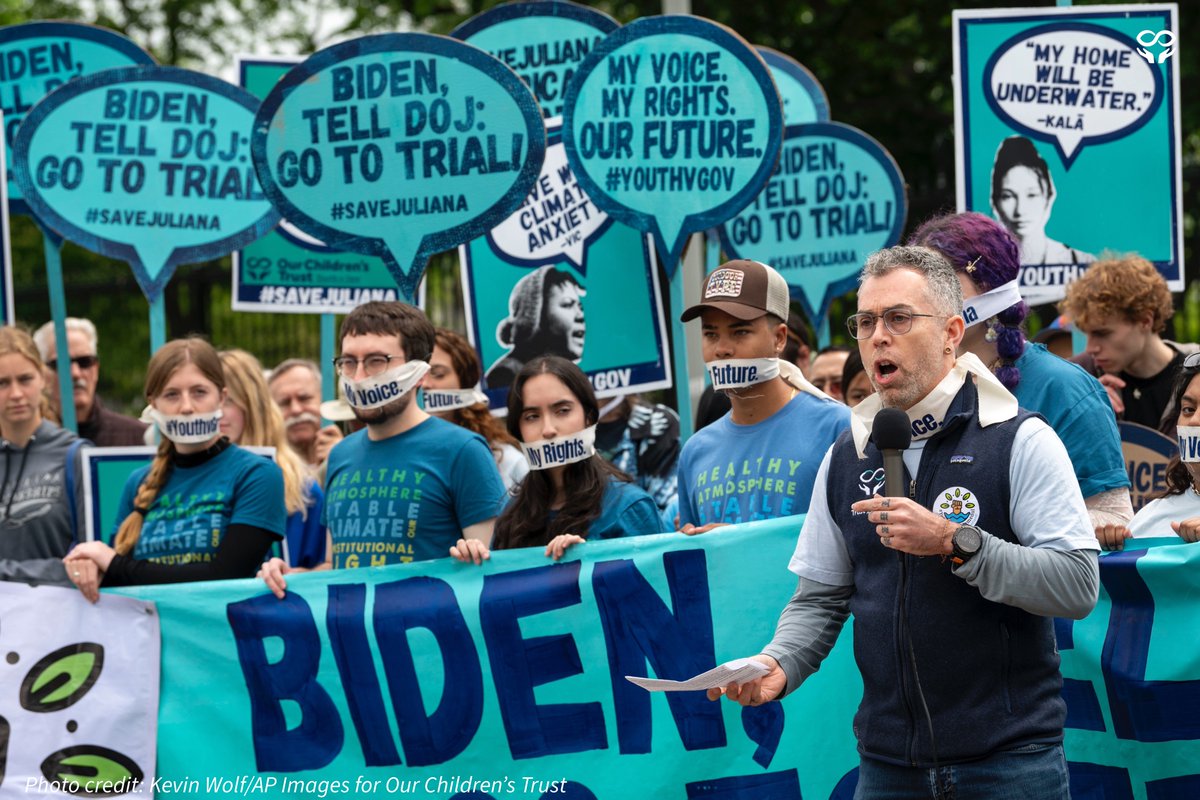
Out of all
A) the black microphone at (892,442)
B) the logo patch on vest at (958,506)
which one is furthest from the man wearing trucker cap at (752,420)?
the black microphone at (892,442)

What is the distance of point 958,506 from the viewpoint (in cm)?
338

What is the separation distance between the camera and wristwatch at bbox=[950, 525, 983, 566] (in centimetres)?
318

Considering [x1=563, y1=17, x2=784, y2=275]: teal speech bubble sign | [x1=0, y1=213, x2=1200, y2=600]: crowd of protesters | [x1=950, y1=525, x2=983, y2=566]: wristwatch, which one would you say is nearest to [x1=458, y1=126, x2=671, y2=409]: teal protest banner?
[x1=0, y1=213, x2=1200, y2=600]: crowd of protesters

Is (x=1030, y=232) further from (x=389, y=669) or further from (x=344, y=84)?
(x=389, y=669)

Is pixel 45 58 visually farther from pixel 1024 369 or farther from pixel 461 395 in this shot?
pixel 1024 369

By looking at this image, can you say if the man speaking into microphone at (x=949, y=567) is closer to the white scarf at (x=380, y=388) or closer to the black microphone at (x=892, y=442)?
the black microphone at (x=892, y=442)

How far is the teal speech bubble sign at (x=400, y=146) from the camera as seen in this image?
6016 mm

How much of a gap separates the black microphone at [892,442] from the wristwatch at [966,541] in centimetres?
14

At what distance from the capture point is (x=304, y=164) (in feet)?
20.1

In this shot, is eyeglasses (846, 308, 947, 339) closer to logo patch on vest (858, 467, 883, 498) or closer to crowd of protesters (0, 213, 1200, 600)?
logo patch on vest (858, 467, 883, 498)

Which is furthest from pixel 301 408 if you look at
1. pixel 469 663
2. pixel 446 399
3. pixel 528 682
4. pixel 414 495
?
pixel 528 682

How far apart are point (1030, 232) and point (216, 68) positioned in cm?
1806

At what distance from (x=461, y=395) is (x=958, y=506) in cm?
324

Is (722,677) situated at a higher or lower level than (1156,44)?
lower
